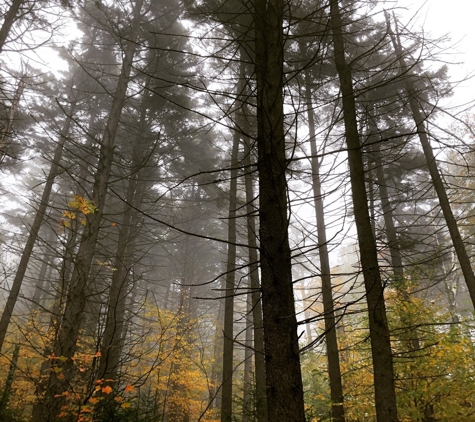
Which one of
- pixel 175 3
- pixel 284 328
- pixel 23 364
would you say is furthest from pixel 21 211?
pixel 284 328

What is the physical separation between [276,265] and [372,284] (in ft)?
5.22

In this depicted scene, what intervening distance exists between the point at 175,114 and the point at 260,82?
10994mm

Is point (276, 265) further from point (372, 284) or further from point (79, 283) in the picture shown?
point (79, 283)

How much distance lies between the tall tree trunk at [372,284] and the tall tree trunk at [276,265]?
1048 mm

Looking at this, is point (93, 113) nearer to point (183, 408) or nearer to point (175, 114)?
point (175, 114)

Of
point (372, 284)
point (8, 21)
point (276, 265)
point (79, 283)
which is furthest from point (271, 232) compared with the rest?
point (8, 21)

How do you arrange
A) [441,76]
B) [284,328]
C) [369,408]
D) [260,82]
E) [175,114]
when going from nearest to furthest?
[284,328]
[260,82]
[369,408]
[441,76]
[175,114]

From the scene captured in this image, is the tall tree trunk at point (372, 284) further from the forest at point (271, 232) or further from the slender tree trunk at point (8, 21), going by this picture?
the slender tree trunk at point (8, 21)

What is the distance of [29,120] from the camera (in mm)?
16281

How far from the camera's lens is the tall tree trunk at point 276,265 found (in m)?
1.90

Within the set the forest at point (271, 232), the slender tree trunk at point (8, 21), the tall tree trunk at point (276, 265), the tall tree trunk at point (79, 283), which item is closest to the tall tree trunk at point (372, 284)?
the forest at point (271, 232)

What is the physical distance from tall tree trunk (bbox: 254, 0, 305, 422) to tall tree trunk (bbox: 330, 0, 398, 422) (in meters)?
1.05

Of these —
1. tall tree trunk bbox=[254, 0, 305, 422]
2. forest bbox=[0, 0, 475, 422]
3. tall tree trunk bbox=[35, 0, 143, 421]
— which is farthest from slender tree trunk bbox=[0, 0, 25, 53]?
tall tree trunk bbox=[254, 0, 305, 422]

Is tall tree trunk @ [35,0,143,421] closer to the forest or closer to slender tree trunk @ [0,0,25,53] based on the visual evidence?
the forest
